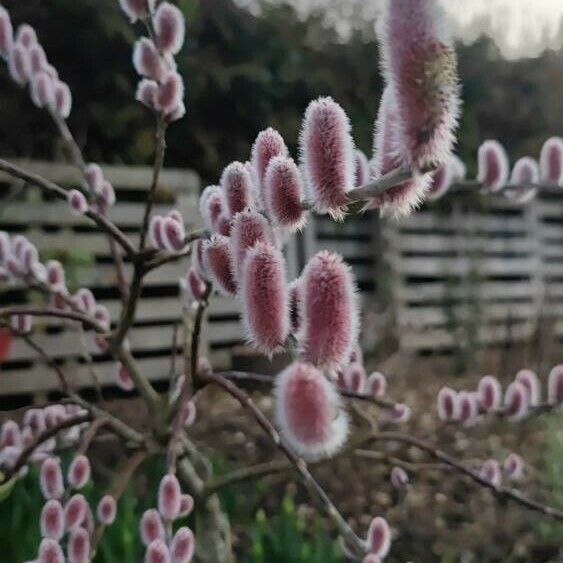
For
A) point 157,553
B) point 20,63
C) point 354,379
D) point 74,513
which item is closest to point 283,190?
point 157,553

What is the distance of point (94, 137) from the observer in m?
2.59

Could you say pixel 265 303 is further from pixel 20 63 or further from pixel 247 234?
pixel 20 63

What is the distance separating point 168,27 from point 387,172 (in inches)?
21.3

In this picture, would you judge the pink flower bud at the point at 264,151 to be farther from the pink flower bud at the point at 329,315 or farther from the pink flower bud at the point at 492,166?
the pink flower bud at the point at 492,166

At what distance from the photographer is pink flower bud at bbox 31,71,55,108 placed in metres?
1.07

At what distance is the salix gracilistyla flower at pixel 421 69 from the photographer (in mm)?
275

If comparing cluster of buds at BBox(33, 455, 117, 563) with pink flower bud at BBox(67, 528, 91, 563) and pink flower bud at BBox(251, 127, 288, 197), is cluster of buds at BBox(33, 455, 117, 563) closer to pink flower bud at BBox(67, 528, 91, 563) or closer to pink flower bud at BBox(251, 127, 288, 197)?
pink flower bud at BBox(67, 528, 91, 563)

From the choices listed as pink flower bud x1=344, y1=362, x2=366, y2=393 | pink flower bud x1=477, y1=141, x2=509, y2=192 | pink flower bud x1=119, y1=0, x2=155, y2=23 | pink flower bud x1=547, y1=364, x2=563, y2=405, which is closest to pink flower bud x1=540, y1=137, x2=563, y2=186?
pink flower bud x1=477, y1=141, x2=509, y2=192

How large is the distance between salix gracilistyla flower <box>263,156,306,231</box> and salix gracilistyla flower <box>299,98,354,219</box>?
3 cm

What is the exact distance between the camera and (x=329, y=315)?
303 mm

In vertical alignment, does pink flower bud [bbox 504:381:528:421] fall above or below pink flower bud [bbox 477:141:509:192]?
below

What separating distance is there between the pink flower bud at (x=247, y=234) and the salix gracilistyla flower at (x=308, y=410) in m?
0.10

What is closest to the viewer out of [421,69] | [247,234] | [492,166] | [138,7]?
[421,69]

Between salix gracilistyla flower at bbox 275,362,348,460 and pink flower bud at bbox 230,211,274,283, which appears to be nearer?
salix gracilistyla flower at bbox 275,362,348,460
